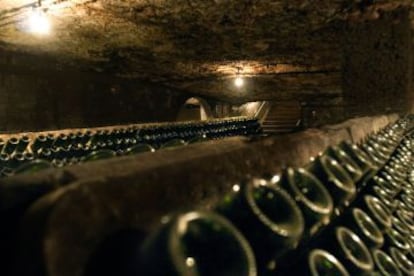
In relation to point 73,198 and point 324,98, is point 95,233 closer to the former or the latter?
point 73,198

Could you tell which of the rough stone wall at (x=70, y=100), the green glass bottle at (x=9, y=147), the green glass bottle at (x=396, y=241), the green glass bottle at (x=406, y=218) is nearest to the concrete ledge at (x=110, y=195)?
the green glass bottle at (x=396, y=241)

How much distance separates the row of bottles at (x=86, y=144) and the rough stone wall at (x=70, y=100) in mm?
3103

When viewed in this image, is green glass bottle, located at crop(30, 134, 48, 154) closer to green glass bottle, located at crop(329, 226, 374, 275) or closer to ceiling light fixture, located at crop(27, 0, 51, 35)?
ceiling light fixture, located at crop(27, 0, 51, 35)

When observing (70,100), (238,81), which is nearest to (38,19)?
(70,100)

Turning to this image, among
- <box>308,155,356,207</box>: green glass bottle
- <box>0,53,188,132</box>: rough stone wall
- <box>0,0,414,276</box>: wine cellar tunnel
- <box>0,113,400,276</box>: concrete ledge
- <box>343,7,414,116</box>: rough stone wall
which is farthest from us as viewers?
<box>0,53,188,132</box>: rough stone wall

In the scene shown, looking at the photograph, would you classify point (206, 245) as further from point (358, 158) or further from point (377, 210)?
point (358, 158)

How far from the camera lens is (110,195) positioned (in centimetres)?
124

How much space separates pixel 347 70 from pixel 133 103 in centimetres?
639

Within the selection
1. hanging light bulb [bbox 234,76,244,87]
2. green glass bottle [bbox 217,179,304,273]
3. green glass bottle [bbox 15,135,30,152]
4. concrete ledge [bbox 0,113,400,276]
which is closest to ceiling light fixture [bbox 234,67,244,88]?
hanging light bulb [bbox 234,76,244,87]

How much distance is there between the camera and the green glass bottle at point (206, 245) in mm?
1052

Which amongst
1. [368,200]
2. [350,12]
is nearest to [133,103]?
[350,12]

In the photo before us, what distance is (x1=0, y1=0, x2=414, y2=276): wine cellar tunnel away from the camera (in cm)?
115

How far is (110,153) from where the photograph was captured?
3.22m

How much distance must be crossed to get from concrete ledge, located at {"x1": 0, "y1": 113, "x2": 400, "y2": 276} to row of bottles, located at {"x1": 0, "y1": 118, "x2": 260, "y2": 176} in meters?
1.35
